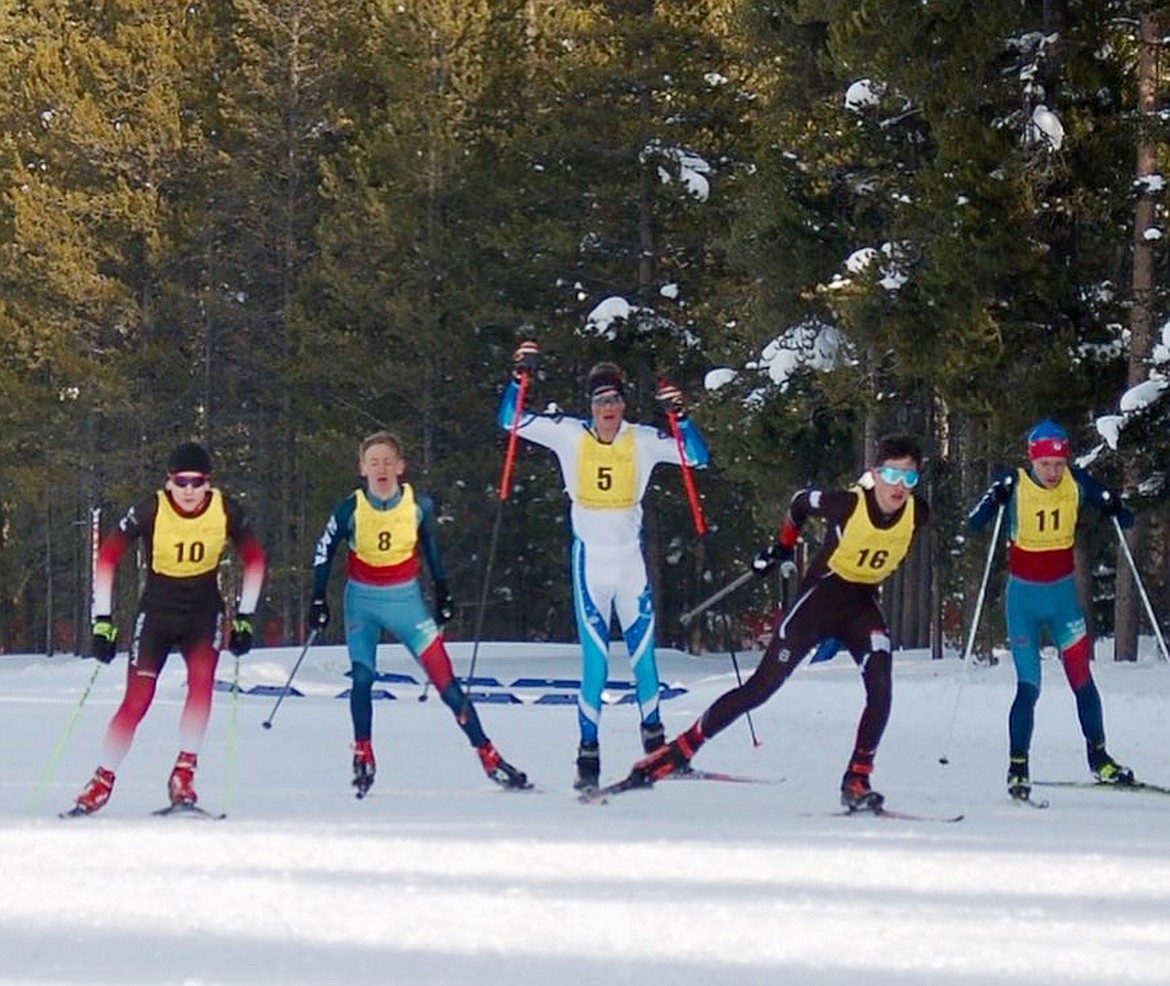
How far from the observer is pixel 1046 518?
1055 cm

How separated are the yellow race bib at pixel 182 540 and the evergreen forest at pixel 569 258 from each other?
35.0 feet

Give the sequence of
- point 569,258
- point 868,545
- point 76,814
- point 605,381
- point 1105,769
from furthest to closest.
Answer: point 569,258 < point 605,381 < point 1105,769 < point 868,545 < point 76,814

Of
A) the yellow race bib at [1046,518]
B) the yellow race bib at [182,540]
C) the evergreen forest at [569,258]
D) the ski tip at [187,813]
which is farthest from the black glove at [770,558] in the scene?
the evergreen forest at [569,258]

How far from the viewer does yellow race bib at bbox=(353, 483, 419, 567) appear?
33.7 ft

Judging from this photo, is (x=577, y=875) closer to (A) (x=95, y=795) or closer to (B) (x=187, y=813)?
(B) (x=187, y=813)

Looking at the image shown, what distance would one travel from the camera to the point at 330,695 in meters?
20.4

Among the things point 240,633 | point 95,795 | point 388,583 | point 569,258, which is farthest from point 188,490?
point 569,258

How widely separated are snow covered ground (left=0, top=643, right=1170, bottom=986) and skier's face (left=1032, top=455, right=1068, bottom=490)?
171 cm

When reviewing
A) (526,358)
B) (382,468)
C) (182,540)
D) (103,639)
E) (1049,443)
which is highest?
(526,358)

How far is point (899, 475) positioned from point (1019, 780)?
1847 millimetres

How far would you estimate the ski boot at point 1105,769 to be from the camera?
1037 centimetres

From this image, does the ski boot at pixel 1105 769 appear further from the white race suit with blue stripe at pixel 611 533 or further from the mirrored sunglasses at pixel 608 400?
the mirrored sunglasses at pixel 608 400

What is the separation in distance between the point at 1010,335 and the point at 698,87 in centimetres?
1285

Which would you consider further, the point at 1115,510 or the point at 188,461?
the point at 1115,510
